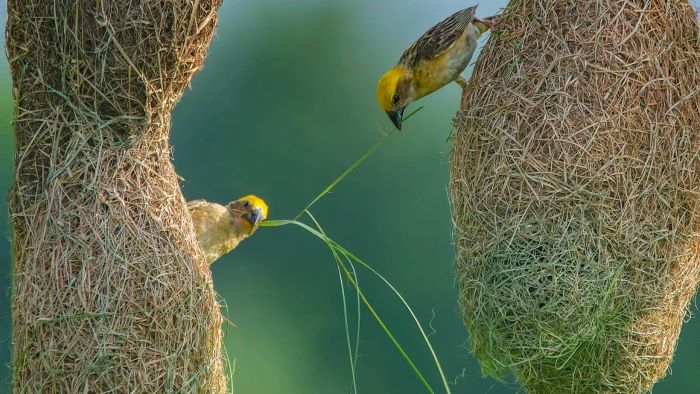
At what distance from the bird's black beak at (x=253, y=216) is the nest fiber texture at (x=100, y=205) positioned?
3.71 feet

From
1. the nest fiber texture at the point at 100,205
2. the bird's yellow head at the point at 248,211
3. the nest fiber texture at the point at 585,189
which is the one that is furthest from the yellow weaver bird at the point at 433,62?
the nest fiber texture at the point at 100,205

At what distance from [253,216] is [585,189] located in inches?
58.1

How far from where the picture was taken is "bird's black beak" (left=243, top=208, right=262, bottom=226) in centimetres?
326

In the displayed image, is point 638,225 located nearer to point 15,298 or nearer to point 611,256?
point 611,256

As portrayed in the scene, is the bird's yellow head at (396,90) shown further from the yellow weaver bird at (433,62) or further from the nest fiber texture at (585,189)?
the nest fiber texture at (585,189)

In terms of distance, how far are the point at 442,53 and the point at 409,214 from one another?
0.86 m

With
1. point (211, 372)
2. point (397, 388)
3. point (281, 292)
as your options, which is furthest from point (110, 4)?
point (397, 388)

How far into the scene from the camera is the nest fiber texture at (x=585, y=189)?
2.22m

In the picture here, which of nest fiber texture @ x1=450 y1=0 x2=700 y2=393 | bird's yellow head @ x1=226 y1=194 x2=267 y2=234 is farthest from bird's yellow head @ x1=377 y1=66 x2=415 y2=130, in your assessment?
bird's yellow head @ x1=226 y1=194 x2=267 y2=234

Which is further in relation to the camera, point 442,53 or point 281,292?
point 281,292

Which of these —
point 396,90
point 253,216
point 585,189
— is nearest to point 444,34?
point 396,90

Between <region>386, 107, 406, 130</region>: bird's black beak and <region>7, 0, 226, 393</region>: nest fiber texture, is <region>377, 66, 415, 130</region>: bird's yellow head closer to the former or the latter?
<region>386, 107, 406, 130</region>: bird's black beak

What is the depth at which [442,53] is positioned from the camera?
286 centimetres

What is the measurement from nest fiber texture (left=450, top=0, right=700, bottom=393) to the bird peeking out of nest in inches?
45.8
